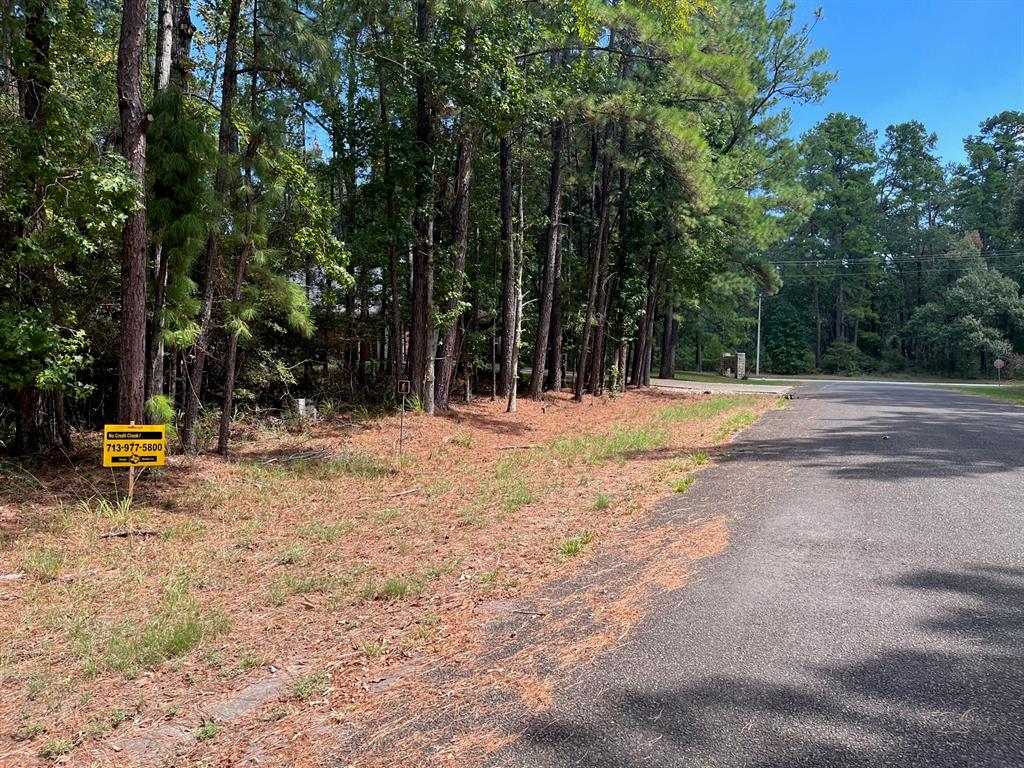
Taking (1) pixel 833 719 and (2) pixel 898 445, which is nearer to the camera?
(1) pixel 833 719

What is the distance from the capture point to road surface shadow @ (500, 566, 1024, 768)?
2.51m

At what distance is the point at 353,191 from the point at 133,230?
8089 mm

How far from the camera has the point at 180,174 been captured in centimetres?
775

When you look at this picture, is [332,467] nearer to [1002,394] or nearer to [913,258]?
[1002,394]

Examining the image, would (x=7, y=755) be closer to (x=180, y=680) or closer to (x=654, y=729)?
(x=180, y=680)

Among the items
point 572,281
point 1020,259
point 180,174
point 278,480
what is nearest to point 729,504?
point 278,480

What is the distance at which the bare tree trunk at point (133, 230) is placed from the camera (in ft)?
22.8

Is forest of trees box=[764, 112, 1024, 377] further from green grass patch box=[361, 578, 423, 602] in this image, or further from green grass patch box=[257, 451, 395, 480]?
green grass patch box=[361, 578, 423, 602]

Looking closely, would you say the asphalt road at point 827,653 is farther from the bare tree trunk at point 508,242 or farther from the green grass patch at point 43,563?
the bare tree trunk at point 508,242

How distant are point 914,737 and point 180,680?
3617 mm

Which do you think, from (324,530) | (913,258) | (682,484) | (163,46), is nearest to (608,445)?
(682,484)

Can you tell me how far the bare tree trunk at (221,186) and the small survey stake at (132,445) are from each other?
2.42 meters

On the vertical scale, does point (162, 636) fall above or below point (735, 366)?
below

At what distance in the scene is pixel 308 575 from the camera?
5348 millimetres
